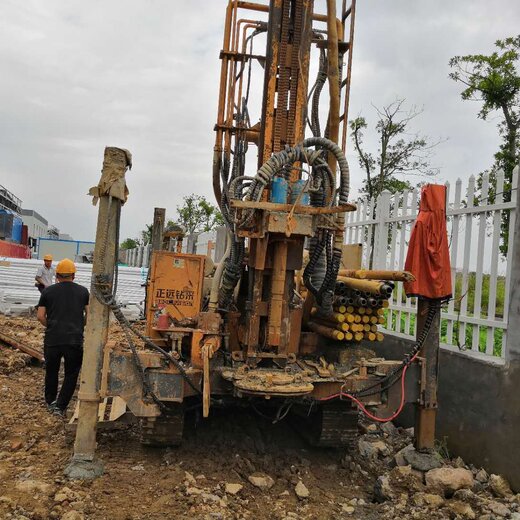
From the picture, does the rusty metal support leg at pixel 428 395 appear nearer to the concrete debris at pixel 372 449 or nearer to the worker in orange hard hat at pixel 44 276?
the concrete debris at pixel 372 449

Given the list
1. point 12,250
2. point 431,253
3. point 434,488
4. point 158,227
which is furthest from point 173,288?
point 12,250

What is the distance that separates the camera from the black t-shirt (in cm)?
566

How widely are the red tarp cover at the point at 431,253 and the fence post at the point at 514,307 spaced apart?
1.66 ft

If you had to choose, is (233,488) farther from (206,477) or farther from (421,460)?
(421,460)

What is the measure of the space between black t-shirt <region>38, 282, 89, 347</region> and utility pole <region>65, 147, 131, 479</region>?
159 centimetres

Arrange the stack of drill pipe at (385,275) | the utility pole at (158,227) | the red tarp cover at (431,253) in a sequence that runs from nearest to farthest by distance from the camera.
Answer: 1. the stack of drill pipe at (385,275)
2. the red tarp cover at (431,253)
3. the utility pole at (158,227)

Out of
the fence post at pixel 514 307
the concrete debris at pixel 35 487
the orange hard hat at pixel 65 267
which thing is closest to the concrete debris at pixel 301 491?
the concrete debris at pixel 35 487

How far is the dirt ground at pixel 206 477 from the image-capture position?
3.68m

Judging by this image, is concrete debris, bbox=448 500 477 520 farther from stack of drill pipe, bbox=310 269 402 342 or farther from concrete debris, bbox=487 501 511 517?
stack of drill pipe, bbox=310 269 402 342

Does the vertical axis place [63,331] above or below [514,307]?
below

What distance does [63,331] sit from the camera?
565 centimetres

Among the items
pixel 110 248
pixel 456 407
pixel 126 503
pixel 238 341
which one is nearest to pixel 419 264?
pixel 456 407

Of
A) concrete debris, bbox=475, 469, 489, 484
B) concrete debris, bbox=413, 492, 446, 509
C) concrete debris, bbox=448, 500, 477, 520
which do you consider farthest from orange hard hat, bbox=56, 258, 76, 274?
concrete debris, bbox=475, 469, 489, 484

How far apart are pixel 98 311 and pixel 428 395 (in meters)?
2.93
